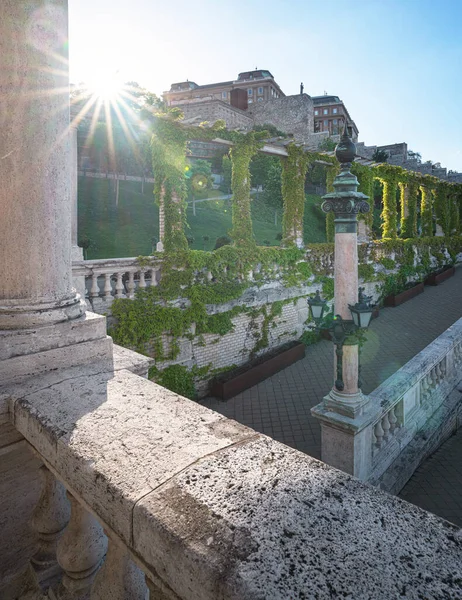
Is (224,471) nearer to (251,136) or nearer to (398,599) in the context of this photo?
(398,599)

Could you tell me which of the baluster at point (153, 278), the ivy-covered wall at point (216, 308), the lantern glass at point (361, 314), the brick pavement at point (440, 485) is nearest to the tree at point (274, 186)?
the ivy-covered wall at point (216, 308)

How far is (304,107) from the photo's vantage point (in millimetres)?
47500

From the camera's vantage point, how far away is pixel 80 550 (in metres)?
1.69

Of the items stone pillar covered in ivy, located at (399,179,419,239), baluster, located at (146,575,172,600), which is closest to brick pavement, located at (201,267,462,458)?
baluster, located at (146,575,172,600)

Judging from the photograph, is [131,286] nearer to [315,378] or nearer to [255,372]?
[255,372]

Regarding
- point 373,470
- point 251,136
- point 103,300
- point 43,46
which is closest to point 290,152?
point 251,136

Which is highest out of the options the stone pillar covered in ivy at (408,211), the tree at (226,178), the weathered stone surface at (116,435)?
the tree at (226,178)

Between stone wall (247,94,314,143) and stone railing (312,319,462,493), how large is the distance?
144 feet

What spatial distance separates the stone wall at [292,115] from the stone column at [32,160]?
1897 inches

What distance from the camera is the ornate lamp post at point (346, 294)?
244 inches

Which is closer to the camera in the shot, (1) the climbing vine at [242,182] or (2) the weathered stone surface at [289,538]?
(2) the weathered stone surface at [289,538]

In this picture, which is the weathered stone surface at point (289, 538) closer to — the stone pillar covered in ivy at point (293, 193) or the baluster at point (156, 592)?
the baluster at point (156, 592)

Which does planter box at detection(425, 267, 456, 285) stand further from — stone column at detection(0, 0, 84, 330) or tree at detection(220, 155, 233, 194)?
tree at detection(220, 155, 233, 194)

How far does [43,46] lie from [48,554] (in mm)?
2930
